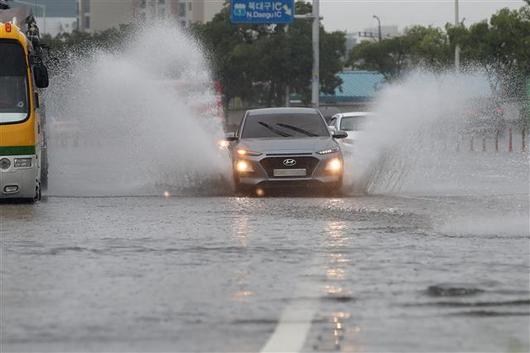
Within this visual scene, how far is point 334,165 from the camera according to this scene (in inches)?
938

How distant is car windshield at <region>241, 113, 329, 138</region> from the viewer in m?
24.9

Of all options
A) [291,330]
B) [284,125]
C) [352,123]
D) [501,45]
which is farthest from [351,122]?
[501,45]

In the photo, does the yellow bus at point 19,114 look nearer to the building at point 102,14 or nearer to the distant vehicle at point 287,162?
the distant vehicle at point 287,162

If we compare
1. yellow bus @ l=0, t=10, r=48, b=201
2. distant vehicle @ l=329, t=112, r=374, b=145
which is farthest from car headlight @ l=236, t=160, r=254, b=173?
distant vehicle @ l=329, t=112, r=374, b=145

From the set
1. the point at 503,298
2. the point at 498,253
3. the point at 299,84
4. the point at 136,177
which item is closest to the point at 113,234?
the point at 498,253

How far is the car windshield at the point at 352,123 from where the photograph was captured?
32.2 metres

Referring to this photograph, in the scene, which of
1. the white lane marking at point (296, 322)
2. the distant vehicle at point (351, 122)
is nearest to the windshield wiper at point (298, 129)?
the distant vehicle at point (351, 122)

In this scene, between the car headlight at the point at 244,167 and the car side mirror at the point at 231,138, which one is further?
the car side mirror at the point at 231,138

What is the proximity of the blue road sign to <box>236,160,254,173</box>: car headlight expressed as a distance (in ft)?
89.1

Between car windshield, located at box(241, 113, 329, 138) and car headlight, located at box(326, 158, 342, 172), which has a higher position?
car windshield, located at box(241, 113, 329, 138)

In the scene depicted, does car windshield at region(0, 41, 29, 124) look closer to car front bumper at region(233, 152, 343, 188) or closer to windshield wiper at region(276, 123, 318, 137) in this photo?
car front bumper at region(233, 152, 343, 188)

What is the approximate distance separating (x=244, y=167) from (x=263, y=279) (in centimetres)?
1220

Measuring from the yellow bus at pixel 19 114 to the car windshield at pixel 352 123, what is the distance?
10.1 metres

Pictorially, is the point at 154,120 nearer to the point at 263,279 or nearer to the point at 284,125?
the point at 284,125
